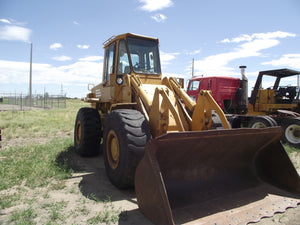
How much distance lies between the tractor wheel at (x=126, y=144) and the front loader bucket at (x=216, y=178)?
50 cm

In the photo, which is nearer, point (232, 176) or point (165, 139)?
point (165, 139)

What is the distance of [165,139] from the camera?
298cm

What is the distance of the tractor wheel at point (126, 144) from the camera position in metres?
3.73

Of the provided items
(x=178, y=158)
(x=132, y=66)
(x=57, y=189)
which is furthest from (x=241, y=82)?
(x=57, y=189)

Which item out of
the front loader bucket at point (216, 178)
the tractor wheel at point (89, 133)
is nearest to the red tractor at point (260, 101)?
the tractor wheel at point (89, 133)

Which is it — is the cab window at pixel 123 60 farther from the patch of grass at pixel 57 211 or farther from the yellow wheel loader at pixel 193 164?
the patch of grass at pixel 57 211

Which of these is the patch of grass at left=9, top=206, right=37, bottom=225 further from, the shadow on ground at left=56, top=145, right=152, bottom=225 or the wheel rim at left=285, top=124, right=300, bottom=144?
the wheel rim at left=285, top=124, right=300, bottom=144

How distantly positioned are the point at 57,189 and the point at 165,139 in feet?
7.73

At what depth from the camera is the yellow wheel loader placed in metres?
3.02

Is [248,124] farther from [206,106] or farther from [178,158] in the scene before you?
[178,158]

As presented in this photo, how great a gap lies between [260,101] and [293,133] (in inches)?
83.9

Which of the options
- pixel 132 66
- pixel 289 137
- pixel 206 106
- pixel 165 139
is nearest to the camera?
pixel 165 139

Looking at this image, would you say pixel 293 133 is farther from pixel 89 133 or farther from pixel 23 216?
pixel 23 216

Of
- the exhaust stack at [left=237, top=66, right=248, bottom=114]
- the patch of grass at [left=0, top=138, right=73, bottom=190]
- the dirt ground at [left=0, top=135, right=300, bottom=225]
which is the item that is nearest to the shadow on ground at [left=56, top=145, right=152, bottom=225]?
the dirt ground at [left=0, top=135, right=300, bottom=225]
